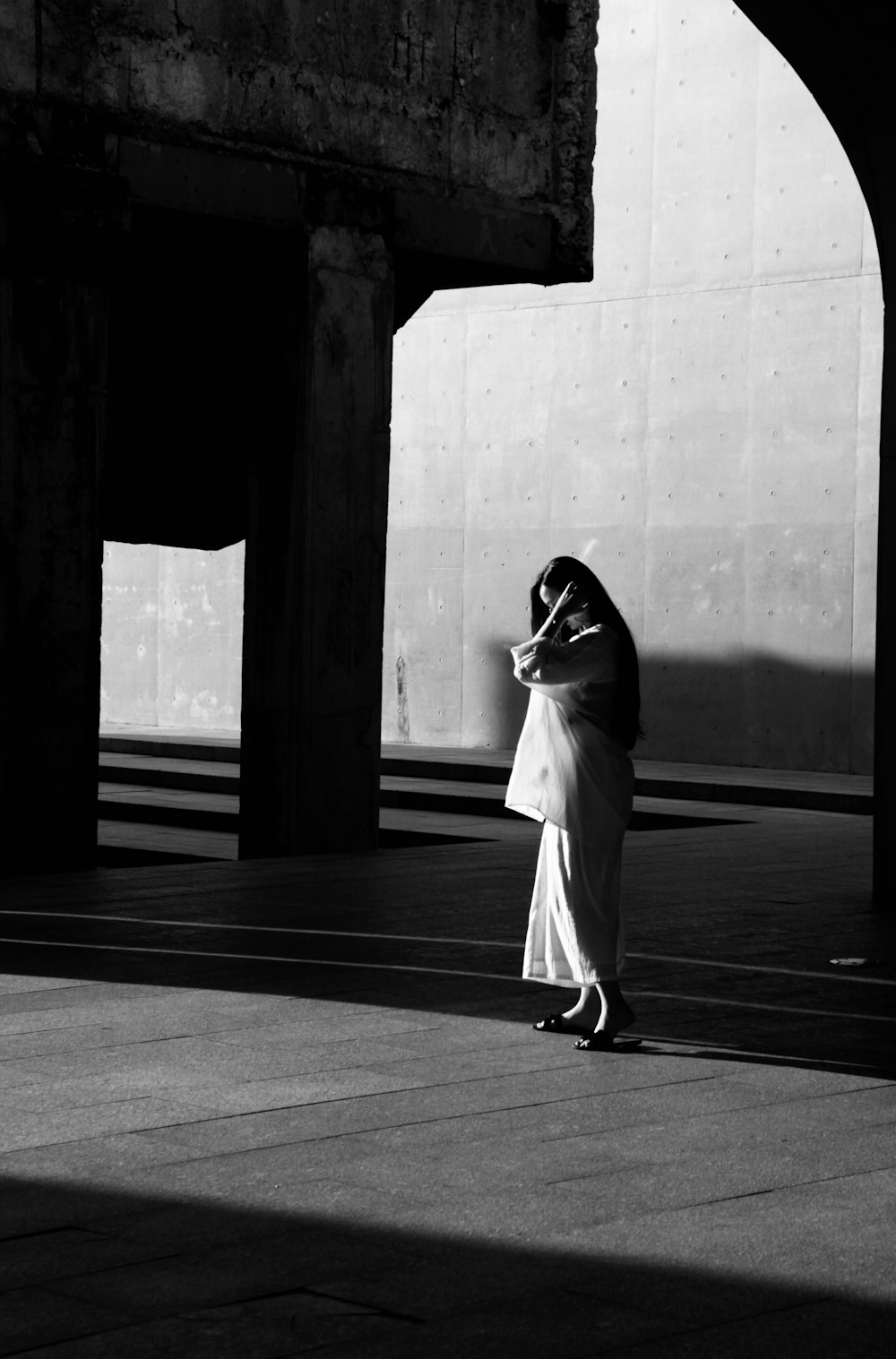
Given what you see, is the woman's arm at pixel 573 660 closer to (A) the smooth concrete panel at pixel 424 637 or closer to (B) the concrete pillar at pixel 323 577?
(B) the concrete pillar at pixel 323 577

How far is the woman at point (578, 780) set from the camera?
25.0 feet

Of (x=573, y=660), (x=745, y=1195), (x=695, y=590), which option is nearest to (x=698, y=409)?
(x=695, y=590)

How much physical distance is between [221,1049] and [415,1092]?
99 cm

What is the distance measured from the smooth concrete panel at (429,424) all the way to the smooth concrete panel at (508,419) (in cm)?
17

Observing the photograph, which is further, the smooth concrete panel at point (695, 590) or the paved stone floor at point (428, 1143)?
the smooth concrete panel at point (695, 590)

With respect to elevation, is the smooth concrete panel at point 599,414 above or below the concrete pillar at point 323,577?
above

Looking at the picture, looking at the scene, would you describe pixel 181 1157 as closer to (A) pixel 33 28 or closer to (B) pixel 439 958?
(B) pixel 439 958

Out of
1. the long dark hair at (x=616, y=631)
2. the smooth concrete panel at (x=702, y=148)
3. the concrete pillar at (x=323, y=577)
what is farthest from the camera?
the smooth concrete panel at (x=702, y=148)

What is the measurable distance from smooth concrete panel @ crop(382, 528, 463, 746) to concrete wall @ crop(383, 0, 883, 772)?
1.7 inches

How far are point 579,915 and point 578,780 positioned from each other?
0.51 m

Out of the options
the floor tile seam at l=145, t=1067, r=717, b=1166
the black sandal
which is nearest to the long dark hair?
the black sandal

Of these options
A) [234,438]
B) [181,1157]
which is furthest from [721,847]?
[181,1157]

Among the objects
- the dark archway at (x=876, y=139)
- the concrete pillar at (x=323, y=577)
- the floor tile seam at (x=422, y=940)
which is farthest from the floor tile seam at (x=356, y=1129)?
the concrete pillar at (x=323, y=577)

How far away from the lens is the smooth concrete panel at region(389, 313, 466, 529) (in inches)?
1067
